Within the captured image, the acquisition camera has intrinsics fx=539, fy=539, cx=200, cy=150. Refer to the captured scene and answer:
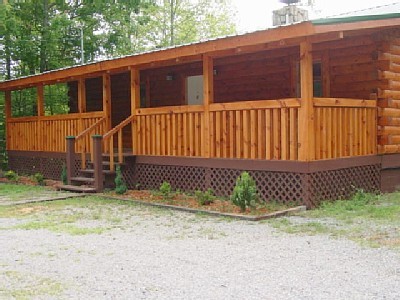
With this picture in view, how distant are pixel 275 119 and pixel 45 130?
27.5ft

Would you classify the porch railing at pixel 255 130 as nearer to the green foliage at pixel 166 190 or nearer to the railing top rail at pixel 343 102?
the railing top rail at pixel 343 102

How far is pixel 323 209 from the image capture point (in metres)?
8.95

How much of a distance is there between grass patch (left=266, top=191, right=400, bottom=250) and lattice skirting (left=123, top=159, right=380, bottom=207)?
0.91ft

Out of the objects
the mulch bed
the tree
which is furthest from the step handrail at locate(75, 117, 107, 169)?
the tree

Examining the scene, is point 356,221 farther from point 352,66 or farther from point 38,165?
point 38,165

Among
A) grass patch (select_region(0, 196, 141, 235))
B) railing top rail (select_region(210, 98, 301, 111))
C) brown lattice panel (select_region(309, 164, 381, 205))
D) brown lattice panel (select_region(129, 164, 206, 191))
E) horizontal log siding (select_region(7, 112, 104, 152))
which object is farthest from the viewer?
horizontal log siding (select_region(7, 112, 104, 152))

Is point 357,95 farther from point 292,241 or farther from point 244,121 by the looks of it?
point 292,241

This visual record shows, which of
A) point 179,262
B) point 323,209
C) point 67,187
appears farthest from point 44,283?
point 67,187

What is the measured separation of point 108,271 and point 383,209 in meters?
5.16

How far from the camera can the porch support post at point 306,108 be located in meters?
8.85

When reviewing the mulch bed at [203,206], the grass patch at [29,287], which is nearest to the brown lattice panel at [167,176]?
the mulch bed at [203,206]

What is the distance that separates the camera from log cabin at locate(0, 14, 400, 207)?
29.8ft

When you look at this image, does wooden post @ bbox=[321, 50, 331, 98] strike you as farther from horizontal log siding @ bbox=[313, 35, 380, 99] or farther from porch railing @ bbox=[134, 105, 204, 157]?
porch railing @ bbox=[134, 105, 204, 157]

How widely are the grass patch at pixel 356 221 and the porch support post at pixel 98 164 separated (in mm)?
4937
